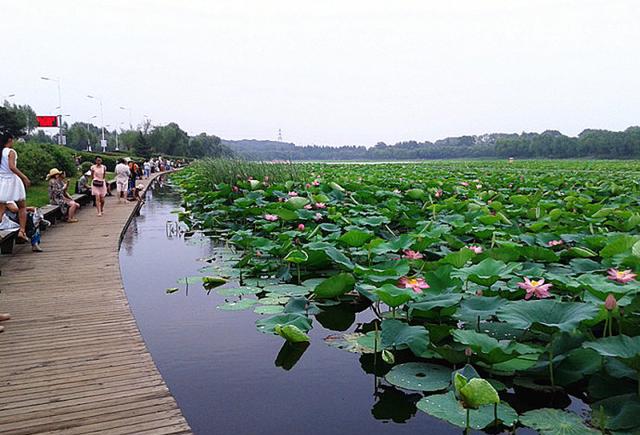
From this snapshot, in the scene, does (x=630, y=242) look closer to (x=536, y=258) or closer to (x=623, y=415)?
(x=536, y=258)

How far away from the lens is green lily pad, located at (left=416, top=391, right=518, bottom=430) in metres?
1.79

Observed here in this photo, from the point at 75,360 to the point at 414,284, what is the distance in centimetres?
169

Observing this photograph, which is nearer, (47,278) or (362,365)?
(362,365)

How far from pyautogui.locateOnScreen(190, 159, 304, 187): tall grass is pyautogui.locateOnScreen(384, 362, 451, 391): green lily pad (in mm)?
6525

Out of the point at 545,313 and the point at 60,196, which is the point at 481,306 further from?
the point at 60,196

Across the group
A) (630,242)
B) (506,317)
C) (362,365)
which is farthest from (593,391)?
(630,242)

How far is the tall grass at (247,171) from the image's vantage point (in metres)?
9.18

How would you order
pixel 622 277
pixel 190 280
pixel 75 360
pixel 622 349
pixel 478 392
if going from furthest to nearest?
pixel 190 280 < pixel 75 360 < pixel 622 277 < pixel 622 349 < pixel 478 392

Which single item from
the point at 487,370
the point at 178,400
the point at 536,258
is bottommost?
the point at 178,400

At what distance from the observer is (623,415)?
171 cm

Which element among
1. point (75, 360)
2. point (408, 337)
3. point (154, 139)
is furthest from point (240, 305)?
point (154, 139)

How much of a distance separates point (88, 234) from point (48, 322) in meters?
3.61

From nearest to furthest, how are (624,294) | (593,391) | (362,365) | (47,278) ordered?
(593,391) < (624,294) < (362,365) < (47,278)

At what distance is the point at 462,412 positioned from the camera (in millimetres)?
1830
